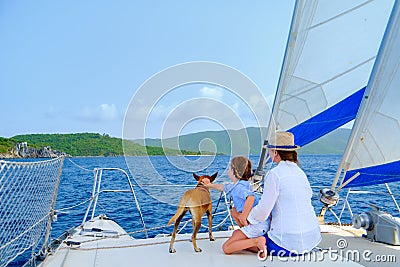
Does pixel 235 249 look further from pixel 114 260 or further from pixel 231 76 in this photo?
pixel 231 76

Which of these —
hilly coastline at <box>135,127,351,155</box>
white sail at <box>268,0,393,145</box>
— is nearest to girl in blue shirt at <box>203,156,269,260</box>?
Result: hilly coastline at <box>135,127,351,155</box>

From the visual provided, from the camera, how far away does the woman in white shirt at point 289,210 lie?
266 centimetres

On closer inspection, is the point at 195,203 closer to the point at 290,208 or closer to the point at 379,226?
the point at 290,208

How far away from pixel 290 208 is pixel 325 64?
3353 millimetres

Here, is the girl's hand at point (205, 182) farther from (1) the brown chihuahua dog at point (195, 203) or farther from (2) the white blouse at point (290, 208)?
(2) the white blouse at point (290, 208)

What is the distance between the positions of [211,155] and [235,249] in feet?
2.61

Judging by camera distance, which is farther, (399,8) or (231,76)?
(399,8)

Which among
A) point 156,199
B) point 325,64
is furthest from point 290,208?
point 325,64

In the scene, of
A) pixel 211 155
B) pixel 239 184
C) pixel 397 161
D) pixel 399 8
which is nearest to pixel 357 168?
pixel 397 161

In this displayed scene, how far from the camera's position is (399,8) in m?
4.00

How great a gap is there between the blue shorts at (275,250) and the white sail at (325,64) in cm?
250

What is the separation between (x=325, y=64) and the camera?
540 centimetres

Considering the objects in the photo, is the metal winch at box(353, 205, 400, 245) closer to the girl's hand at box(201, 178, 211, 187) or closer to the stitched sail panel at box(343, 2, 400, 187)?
the stitched sail panel at box(343, 2, 400, 187)

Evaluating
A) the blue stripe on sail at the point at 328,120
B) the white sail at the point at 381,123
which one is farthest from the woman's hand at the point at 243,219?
the blue stripe on sail at the point at 328,120
